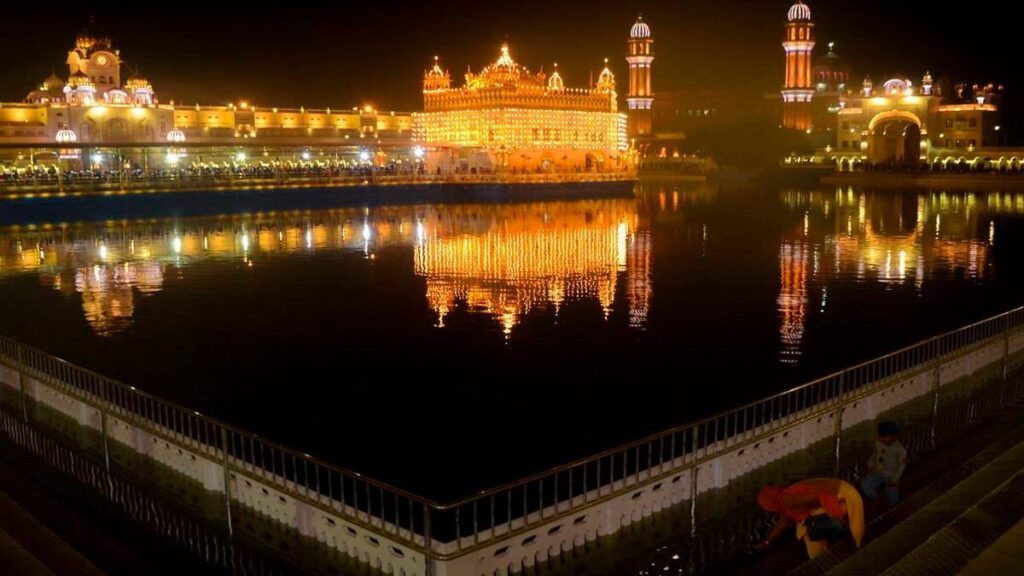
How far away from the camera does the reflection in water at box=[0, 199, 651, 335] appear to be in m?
19.6

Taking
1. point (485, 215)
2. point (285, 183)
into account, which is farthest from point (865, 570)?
point (285, 183)

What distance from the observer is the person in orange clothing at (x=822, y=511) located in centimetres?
677

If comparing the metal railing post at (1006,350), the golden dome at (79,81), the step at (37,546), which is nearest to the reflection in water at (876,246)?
the metal railing post at (1006,350)

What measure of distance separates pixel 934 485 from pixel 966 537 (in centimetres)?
206

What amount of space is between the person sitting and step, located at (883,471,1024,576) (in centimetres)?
102

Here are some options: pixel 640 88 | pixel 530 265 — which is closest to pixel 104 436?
pixel 530 265

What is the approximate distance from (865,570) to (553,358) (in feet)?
27.5

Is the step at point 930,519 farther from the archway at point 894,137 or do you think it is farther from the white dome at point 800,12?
the white dome at point 800,12

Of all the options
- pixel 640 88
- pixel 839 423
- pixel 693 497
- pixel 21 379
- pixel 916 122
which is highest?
pixel 640 88

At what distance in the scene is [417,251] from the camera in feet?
90.3

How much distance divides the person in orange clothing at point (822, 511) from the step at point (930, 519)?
250mm

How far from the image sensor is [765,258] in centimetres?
2562

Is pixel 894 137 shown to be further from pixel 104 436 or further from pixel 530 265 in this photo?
pixel 104 436

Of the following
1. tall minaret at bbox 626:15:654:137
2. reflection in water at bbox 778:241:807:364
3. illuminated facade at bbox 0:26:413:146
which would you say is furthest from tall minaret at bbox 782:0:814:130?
reflection in water at bbox 778:241:807:364
